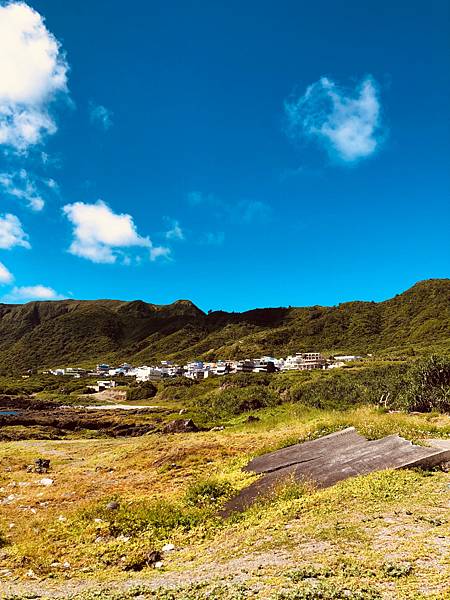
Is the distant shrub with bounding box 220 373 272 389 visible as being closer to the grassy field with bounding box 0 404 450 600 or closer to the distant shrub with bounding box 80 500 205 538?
the grassy field with bounding box 0 404 450 600

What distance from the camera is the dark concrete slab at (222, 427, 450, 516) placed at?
38.9 ft

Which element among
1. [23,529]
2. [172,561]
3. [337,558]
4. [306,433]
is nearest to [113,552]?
[172,561]

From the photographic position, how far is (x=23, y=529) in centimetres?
1134

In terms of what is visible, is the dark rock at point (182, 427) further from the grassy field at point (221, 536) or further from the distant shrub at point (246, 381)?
the distant shrub at point (246, 381)

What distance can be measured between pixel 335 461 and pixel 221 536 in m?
4.91

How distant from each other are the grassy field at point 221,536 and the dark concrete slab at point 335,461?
0.49 meters

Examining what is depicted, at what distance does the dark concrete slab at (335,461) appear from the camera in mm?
11867

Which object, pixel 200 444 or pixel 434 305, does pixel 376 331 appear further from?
pixel 200 444

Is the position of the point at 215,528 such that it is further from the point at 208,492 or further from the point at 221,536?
the point at 208,492

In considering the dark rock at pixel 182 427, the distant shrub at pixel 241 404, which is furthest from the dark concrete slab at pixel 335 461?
the distant shrub at pixel 241 404

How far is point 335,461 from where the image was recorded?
13.2 metres

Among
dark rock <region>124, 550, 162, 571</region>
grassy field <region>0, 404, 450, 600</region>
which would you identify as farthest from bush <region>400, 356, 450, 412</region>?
dark rock <region>124, 550, 162, 571</region>

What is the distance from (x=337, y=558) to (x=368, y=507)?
279 centimetres

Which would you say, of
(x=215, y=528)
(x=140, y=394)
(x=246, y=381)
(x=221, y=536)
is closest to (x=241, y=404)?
(x=246, y=381)
